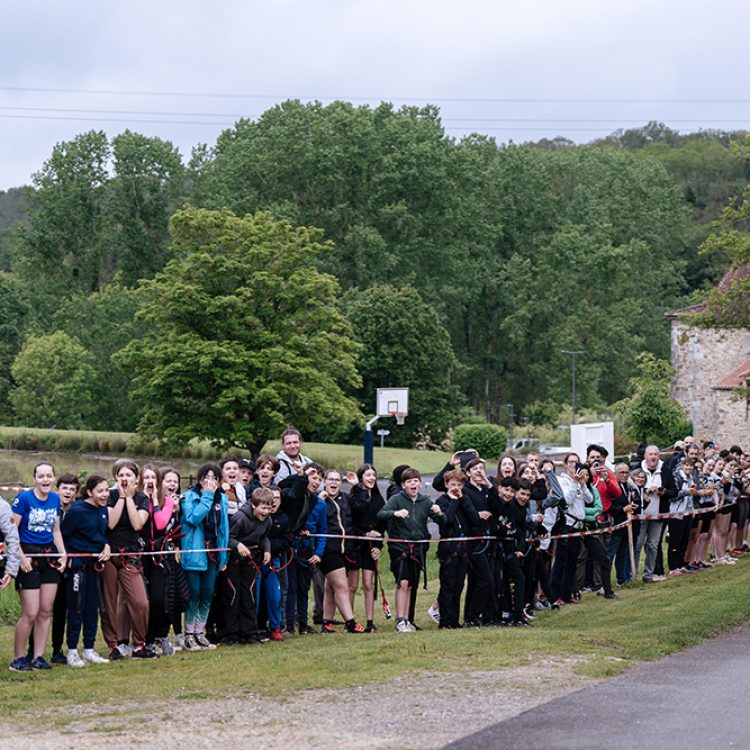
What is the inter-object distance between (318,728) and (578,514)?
33.5 feet

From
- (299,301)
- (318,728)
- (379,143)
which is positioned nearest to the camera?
(318,728)

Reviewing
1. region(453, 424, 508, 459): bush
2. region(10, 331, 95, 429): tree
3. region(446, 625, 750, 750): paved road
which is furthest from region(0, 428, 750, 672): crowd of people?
region(10, 331, 95, 429): tree

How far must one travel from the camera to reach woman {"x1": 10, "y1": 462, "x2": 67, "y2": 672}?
13.5 metres

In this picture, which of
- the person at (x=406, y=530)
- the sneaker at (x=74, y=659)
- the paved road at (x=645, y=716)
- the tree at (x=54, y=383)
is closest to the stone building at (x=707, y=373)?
the tree at (x=54, y=383)

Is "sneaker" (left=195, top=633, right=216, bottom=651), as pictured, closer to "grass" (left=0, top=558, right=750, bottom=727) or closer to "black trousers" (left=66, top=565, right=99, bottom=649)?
"grass" (left=0, top=558, right=750, bottom=727)

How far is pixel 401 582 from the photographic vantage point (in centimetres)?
1681

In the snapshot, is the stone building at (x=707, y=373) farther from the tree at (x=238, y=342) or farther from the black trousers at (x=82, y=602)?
the black trousers at (x=82, y=602)

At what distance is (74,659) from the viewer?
45.6 feet

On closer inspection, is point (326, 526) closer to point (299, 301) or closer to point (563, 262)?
point (299, 301)

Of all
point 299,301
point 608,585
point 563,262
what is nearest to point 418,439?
point 563,262

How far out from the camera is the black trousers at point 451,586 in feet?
55.5

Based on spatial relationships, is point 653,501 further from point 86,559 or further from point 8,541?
point 8,541

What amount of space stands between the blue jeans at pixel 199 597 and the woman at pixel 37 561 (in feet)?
5.80

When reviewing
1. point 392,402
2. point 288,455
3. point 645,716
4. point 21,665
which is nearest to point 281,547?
point 288,455
